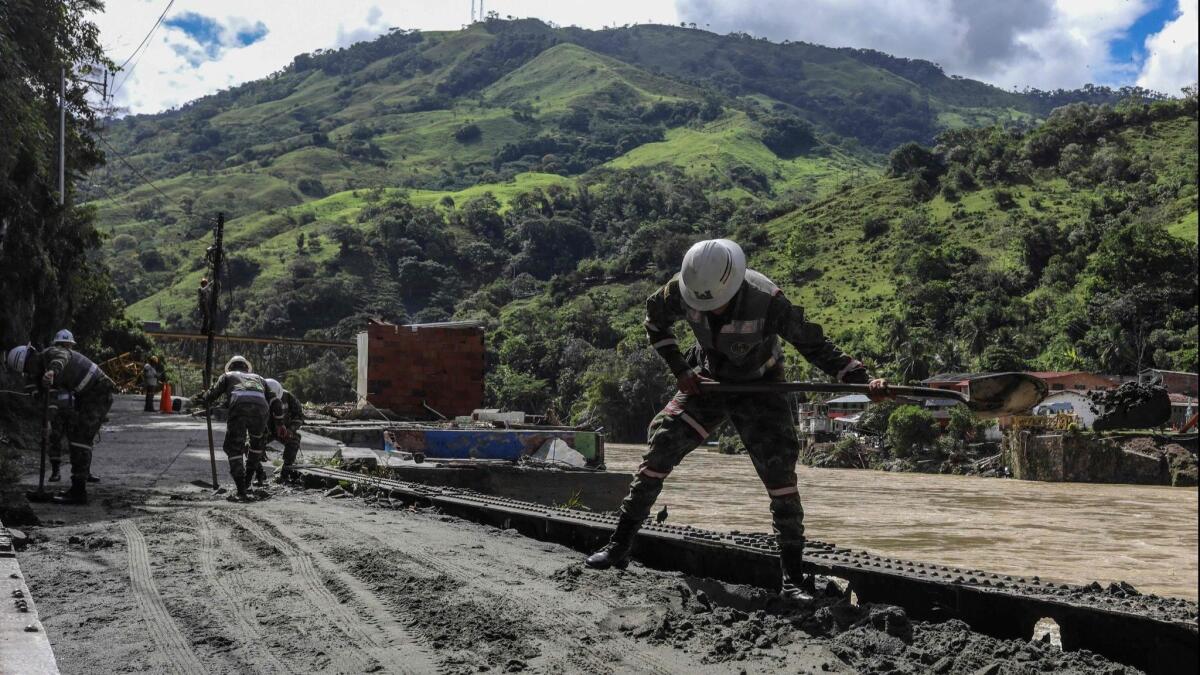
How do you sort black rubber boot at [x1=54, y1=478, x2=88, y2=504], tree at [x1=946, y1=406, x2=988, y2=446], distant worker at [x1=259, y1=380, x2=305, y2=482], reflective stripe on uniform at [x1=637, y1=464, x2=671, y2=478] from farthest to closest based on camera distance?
tree at [x1=946, y1=406, x2=988, y2=446], distant worker at [x1=259, y1=380, x2=305, y2=482], black rubber boot at [x1=54, y1=478, x2=88, y2=504], reflective stripe on uniform at [x1=637, y1=464, x2=671, y2=478]

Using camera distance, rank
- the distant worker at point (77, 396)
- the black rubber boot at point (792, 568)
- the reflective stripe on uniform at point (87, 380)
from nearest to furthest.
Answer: the black rubber boot at point (792, 568) → the distant worker at point (77, 396) → the reflective stripe on uniform at point (87, 380)

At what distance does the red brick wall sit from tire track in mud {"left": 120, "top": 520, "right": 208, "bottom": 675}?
76.9 feet

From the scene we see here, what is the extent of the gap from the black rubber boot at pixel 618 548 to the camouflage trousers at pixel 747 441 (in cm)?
16

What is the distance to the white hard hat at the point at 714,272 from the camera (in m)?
6.18

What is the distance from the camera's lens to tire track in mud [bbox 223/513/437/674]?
484 centimetres

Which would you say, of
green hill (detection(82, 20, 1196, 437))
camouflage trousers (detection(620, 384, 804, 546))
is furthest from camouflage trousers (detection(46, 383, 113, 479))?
green hill (detection(82, 20, 1196, 437))

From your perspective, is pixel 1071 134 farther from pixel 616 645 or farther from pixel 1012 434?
pixel 616 645

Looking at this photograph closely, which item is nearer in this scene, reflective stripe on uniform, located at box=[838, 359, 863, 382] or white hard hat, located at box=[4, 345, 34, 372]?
reflective stripe on uniform, located at box=[838, 359, 863, 382]

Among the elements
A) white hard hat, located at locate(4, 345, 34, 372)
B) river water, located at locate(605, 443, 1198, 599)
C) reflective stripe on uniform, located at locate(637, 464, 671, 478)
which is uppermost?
white hard hat, located at locate(4, 345, 34, 372)

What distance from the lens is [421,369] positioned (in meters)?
31.9

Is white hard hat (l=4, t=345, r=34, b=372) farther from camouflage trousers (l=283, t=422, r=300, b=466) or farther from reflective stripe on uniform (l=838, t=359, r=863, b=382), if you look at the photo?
reflective stripe on uniform (l=838, t=359, r=863, b=382)

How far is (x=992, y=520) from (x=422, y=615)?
1083 inches

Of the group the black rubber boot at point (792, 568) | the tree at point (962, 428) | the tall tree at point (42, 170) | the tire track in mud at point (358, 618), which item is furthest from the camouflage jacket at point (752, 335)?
the tree at point (962, 428)

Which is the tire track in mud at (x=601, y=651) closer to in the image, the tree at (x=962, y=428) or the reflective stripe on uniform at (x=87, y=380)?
the reflective stripe on uniform at (x=87, y=380)
